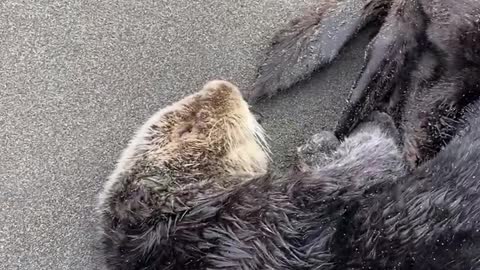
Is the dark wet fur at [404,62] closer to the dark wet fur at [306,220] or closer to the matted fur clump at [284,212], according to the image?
the matted fur clump at [284,212]

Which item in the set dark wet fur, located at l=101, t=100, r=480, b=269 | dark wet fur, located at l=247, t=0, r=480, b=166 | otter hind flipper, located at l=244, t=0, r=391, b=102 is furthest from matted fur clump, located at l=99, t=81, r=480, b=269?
otter hind flipper, located at l=244, t=0, r=391, b=102

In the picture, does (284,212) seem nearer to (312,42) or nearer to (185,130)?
(185,130)

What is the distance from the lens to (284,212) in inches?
110

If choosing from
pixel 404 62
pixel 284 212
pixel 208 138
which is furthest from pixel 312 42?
pixel 284 212

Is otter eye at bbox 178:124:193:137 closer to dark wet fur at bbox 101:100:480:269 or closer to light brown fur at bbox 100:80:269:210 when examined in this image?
light brown fur at bbox 100:80:269:210

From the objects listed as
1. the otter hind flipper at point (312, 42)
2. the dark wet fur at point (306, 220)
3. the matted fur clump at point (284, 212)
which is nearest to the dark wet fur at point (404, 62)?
the otter hind flipper at point (312, 42)

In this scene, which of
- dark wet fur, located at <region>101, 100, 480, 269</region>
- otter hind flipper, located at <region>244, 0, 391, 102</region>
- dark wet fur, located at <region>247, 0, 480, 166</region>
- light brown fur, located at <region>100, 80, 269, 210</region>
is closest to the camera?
dark wet fur, located at <region>101, 100, 480, 269</region>

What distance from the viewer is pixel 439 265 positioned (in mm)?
2578

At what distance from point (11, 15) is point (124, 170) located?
54.7 inches

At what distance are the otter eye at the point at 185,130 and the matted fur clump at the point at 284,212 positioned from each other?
39mm

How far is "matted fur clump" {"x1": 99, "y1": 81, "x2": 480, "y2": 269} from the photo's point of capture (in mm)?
2658

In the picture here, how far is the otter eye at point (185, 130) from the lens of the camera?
3105 mm

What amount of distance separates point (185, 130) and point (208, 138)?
0.34 feet

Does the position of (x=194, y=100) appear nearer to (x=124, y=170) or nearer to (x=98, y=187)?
(x=124, y=170)
